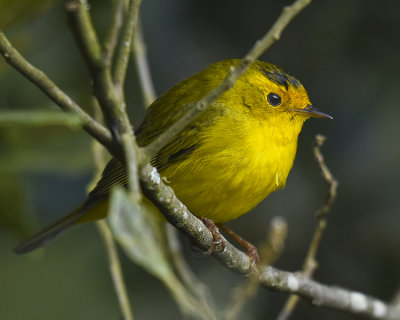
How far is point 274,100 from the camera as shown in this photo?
3861 millimetres

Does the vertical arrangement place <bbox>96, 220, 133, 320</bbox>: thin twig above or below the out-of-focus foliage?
below

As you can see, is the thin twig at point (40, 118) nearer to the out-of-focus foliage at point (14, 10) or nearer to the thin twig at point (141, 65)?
the out-of-focus foliage at point (14, 10)

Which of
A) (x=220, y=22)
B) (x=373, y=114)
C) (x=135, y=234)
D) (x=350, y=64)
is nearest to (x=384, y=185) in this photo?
(x=373, y=114)

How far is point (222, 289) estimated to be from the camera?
471 cm

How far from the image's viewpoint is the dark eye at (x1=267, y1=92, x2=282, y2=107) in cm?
385

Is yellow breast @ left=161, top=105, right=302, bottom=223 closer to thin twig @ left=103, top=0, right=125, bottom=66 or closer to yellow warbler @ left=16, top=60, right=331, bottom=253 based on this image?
yellow warbler @ left=16, top=60, right=331, bottom=253

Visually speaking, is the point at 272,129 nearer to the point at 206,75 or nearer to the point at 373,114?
the point at 206,75

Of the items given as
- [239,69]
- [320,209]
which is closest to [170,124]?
[320,209]

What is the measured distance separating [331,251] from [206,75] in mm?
1922

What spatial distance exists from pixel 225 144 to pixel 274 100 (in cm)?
65

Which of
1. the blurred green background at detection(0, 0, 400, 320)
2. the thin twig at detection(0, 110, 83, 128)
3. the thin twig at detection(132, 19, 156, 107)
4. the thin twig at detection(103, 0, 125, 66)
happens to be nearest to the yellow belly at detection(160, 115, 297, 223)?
the thin twig at detection(132, 19, 156, 107)

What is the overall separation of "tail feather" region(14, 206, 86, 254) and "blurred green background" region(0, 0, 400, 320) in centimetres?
54

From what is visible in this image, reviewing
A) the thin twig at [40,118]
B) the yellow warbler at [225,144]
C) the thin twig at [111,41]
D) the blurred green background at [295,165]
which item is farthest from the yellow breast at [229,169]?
the thin twig at [40,118]

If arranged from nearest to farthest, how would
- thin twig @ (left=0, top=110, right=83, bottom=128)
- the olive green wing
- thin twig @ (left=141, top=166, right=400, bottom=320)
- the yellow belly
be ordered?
thin twig @ (left=0, top=110, right=83, bottom=128) → thin twig @ (left=141, top=166, right=400, bottom=320) → the yellow belly → the olive green wing
